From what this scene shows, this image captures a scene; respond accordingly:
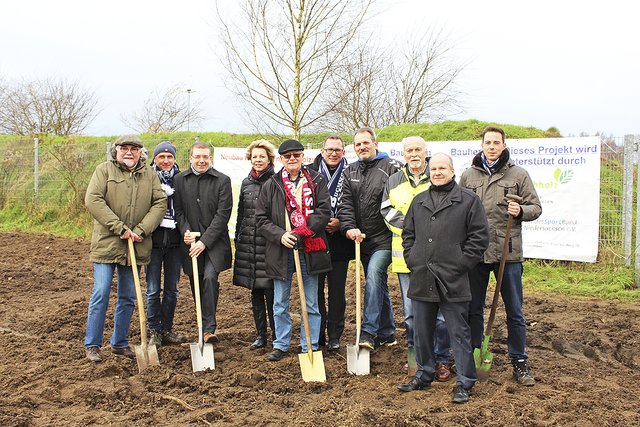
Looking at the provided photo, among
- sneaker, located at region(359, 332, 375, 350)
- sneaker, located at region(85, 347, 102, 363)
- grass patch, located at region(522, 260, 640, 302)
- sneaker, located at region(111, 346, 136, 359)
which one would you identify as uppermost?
sneaker, located at region(359, 332, 375, 350)

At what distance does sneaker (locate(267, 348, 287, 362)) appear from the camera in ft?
19.0

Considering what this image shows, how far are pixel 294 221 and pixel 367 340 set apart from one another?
47.7 inches

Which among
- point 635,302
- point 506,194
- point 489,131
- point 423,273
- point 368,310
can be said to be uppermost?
point 489,131

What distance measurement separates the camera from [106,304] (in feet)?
19.3

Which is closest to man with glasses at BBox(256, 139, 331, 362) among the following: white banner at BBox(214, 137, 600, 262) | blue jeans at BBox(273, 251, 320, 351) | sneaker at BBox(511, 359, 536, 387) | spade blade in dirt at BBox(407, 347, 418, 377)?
blue jeans at BBox(273, 251, 320, 351)

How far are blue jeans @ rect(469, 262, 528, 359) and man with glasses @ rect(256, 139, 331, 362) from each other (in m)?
1.27

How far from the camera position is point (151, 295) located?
636 cm

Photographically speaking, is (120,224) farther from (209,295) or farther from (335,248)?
(335,248)

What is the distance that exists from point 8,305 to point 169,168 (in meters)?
3.48

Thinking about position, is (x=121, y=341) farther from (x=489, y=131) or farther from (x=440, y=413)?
(x=489, y=131)

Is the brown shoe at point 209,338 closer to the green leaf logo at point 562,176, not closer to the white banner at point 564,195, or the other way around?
the white banner at point 564,195

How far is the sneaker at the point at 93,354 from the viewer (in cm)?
577

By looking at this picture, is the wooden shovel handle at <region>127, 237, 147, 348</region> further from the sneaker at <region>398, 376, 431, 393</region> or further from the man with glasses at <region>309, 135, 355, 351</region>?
the sneaker at <region>398, 376, 431, 393</region>

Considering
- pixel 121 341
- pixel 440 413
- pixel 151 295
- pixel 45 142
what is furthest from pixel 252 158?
pixel 45 142
